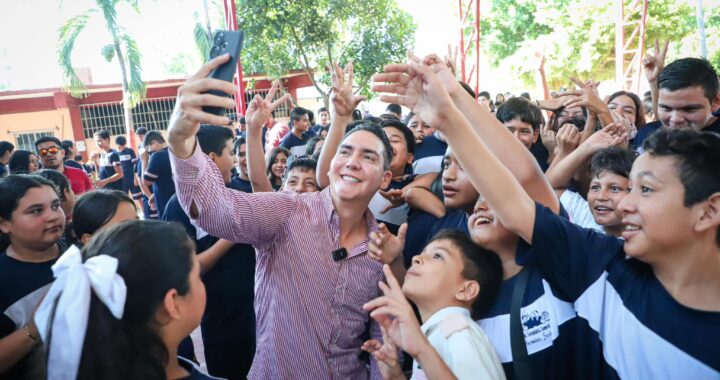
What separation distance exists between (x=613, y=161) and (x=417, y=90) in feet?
4.49

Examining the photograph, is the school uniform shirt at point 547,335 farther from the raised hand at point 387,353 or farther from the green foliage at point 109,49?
the green foliage at point 109,49

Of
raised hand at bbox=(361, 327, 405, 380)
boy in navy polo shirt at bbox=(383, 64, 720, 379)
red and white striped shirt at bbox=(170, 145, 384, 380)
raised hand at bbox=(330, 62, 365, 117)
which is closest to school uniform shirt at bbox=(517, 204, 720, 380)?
boy in navy polo shirt at bbox=(383, 64, 720, 379)

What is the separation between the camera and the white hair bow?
3.92 feet

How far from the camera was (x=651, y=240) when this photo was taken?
142 centimetres

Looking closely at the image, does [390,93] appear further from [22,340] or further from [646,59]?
[646,59]

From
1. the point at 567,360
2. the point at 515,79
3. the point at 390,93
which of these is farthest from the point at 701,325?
the point at 515,79

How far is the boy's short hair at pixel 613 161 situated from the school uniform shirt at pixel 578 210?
0.23 meters

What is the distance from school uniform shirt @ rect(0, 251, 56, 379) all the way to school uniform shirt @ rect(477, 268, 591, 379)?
5.86 feet

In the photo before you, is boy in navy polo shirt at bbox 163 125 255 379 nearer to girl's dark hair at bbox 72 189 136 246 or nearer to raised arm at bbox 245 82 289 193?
girl's dark hair at bbox 72 189 136 246

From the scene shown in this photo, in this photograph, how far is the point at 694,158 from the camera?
1.43 metres

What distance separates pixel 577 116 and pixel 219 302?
10.7 feet

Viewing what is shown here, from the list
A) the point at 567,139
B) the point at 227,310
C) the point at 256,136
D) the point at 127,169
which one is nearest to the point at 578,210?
the point at 567,139

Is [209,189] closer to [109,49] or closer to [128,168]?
[128,168]

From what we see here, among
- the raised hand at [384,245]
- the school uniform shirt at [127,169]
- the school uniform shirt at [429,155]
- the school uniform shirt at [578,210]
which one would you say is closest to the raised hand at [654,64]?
the school uniform shirt at [578,210]
